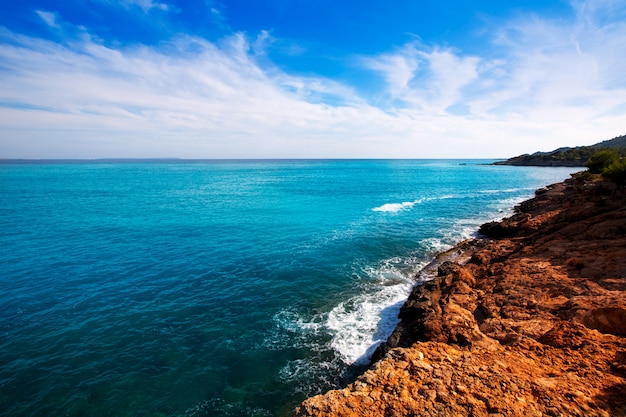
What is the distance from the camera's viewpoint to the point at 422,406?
8.62 metres

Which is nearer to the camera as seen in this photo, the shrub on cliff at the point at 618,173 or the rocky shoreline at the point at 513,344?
the rocky shoreline at the point at 513,344

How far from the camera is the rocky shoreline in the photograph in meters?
8.51

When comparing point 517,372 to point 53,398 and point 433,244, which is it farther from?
point 433,244

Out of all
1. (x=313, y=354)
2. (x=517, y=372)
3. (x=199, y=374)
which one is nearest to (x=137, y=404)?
(x=199, y=374)

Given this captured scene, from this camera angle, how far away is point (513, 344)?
37.4 ft

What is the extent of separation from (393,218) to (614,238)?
26.7 meters

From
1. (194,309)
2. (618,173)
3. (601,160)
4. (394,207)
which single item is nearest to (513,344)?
Result: (194,309)

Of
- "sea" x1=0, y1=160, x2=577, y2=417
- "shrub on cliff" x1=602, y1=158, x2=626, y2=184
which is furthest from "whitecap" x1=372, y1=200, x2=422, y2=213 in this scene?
"shrub on cliff" x1=602, y1=158, x2=626, y2=184

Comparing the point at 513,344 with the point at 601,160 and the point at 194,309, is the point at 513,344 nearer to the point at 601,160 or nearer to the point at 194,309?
the point at 194,309

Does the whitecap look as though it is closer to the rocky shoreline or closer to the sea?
the sea

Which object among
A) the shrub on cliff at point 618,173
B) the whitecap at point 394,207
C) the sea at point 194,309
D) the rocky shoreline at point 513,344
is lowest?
the sea at point 194,309

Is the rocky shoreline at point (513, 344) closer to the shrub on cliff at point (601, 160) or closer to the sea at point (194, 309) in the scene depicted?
the sea at point (194, 309)

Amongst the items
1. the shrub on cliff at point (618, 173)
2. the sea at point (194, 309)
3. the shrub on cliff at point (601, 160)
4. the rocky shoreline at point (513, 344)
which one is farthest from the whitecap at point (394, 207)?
the shrub on cliff at point (601, 160)

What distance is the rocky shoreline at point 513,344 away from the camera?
27.9 feet
